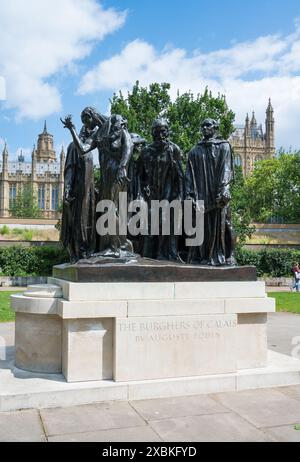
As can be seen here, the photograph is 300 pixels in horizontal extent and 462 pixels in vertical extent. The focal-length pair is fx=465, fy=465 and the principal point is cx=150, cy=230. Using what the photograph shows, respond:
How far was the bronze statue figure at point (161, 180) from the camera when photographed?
7.25 meters

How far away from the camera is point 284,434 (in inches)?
175

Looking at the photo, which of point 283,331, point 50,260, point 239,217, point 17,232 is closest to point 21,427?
point 283,331

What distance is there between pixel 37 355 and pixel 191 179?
3.39 metres

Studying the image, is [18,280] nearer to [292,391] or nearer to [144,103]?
[144,103]

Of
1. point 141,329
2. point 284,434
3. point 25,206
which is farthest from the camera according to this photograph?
point 25,206

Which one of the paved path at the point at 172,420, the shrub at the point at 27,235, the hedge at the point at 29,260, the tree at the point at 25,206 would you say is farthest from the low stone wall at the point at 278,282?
the tree at the point at 25,206

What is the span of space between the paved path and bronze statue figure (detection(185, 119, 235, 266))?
82.2 inches

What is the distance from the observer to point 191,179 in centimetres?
716

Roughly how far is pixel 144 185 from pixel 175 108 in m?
25.1

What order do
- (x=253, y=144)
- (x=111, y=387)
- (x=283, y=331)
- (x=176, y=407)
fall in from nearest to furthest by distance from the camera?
(x=176, y=407) → (x=111, y=387) → (x=283, y=331) → (x=253, y=144)

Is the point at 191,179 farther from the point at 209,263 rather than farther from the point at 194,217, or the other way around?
the point at 209,263

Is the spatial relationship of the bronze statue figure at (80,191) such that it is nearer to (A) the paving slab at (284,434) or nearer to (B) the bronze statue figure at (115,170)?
(B) the bronze statue figure at (115,170)

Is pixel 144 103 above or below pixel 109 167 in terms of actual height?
above
